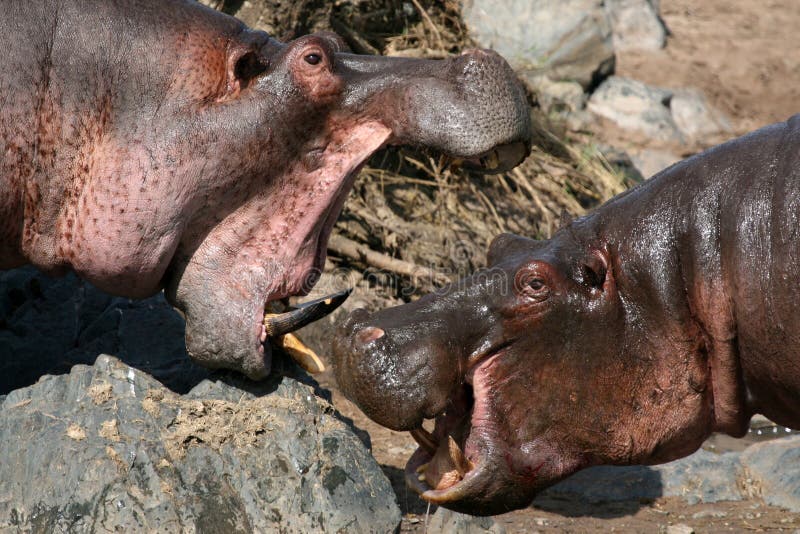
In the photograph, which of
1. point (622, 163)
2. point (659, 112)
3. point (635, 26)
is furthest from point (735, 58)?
point (622, 163)

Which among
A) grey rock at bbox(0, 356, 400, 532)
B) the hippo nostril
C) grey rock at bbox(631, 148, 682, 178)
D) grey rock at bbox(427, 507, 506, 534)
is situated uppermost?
the hippo nostril

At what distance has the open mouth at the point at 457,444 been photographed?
105 inches

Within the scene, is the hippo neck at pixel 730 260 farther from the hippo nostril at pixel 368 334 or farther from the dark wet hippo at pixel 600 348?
the hippo nostril at pixel 368 334

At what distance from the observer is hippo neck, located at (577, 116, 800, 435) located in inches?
102

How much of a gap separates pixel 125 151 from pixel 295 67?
0.53 metres

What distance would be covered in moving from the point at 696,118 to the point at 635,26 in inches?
70.6

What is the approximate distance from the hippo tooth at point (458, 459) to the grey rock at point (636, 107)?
6.61 meters

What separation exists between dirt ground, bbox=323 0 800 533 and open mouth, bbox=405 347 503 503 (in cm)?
111

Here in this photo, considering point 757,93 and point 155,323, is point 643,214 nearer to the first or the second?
point 155,323

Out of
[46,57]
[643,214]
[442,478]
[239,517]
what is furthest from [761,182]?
[46,57]

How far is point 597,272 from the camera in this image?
2836 millimetres

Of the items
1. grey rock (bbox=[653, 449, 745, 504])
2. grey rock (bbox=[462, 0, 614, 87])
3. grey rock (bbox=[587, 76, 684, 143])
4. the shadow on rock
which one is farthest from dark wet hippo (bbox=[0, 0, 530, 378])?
grey rock (bbox=[587, 76, 684, 143])

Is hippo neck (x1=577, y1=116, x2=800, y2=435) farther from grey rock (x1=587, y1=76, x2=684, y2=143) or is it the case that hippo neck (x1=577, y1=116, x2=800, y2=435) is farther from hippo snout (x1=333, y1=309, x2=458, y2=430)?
grey rock (x1=587, y1=76, x2=684, y2=143)

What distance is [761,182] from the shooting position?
2.65 meters
